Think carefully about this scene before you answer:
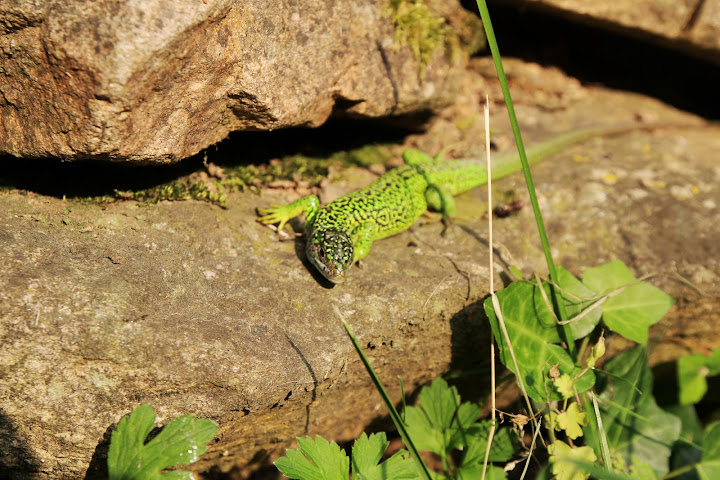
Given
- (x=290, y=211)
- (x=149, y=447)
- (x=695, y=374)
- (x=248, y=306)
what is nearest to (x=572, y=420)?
(x=248, y=306)

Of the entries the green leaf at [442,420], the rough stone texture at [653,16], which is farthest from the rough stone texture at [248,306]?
the rough stone texture at [653,16]

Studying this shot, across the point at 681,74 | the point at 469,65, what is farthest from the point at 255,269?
the point at 681,74

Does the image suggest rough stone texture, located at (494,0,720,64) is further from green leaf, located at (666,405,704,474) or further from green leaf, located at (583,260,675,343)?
green leaf, located at (666,405,704,474)

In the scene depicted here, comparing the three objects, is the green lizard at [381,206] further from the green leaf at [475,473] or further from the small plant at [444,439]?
the green leaf at [475,473]

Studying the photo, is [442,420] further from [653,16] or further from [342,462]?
[653,16]

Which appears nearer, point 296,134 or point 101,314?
point 101,314

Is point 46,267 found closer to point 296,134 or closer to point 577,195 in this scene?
point 296,134

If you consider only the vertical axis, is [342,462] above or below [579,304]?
below
